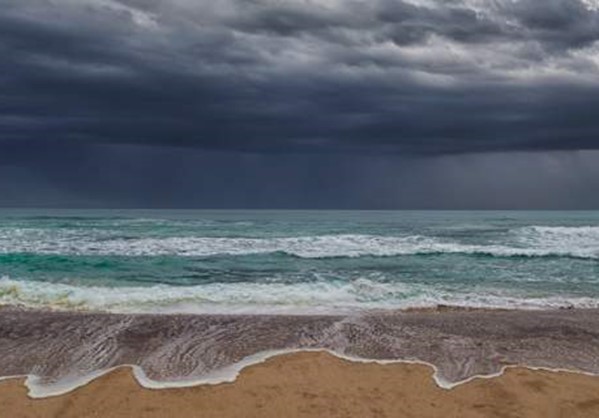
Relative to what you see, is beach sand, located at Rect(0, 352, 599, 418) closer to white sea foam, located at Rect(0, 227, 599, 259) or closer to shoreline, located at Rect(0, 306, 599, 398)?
shoreline, located at Rect(0, 306, 599, 398)

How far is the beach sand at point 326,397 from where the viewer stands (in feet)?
17.0

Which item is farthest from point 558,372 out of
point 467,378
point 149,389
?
point 149,389

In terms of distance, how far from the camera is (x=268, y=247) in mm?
25172

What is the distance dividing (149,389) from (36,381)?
1.39 meters

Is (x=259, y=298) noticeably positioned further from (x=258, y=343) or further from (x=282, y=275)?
(x=282, y=275)

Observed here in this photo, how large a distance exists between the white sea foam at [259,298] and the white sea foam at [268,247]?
8.57 m

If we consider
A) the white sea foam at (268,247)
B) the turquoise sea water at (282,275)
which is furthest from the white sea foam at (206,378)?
the white sea foam at (268,247)

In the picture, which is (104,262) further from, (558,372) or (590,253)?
(590,253)

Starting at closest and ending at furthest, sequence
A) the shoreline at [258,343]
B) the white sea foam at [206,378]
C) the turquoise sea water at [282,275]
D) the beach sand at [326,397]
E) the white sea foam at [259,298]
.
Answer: the beach sand at [326,397]
the white sea foam at [206,378]
the shoreline at [258,343]
the white sea foam at [259,298]
the turquoise sea water at [282,275]

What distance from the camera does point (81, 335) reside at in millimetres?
8078

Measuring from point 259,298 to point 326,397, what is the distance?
251 inches

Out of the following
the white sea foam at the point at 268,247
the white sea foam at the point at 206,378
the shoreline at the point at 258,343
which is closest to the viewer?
the white sea foam at the point at 206,378

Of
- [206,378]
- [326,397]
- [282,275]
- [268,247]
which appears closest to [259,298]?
[282,275]

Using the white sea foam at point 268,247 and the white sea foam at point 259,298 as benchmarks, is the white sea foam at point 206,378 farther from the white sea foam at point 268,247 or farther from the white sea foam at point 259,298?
the white sea foam at point 268,247
